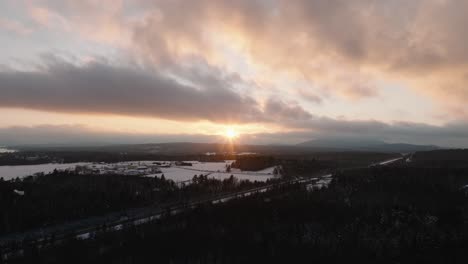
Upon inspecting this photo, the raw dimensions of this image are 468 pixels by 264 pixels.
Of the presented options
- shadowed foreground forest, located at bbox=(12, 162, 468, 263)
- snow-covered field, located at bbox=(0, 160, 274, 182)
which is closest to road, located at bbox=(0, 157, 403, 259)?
shadowed foreground forest, located at bbox=(12, 162, 468, 263)

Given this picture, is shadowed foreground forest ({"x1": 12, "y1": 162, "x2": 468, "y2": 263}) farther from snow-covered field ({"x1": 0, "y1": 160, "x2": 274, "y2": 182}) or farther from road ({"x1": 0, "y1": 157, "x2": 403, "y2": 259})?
snow-covered field ({"x1": 0, "y1": 160, "x2": 274, "y2": 182})

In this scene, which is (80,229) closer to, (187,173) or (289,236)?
(289,236)

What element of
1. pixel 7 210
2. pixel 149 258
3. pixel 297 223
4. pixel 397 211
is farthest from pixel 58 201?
pixel 397 211

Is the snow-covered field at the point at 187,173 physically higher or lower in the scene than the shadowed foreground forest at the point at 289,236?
higher

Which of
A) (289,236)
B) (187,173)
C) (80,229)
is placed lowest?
(80,229)

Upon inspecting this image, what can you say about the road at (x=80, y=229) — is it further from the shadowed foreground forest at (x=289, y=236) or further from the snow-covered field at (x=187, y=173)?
the snow-covered field at (x=187, y=173)

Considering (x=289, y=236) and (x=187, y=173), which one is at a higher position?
(x=187, y=173)

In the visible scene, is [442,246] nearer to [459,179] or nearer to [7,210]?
[7,210]

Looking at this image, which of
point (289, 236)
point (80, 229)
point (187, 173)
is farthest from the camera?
point (187, 173)

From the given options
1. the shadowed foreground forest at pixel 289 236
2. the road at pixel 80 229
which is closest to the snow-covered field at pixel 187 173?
the road at pixel 80 229

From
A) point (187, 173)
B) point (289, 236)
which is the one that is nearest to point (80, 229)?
point (289, 236)
